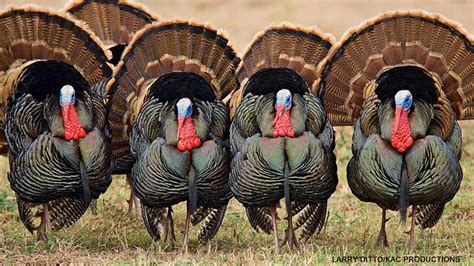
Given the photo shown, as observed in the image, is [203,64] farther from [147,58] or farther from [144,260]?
[144,260]

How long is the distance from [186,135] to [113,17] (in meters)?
2.60

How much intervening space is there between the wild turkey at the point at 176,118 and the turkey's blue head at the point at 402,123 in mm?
1114

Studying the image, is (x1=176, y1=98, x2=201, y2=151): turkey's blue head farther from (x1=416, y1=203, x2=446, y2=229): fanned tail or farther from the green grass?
(x1=416, y1=203, x2=446, y2=229): fanned tail

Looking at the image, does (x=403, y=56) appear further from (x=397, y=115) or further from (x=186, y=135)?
(x=186, y=135)

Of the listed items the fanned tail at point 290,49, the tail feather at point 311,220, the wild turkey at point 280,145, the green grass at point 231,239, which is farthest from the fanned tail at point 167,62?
the tail feather at point 311,220

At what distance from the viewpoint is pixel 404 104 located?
23.8 ft

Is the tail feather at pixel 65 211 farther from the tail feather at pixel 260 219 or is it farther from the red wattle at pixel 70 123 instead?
the tail feather at pixel 260 219

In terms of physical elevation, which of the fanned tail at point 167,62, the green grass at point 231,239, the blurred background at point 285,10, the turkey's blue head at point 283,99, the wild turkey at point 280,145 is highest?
the blurred background at point 285,10

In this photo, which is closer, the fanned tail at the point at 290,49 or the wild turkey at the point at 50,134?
the wild turkey at the point at 50,134

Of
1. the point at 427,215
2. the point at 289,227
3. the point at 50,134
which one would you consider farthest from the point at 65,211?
the point at 427,215

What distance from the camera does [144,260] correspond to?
6906 millimetres

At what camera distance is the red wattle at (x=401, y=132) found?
7.28 meters

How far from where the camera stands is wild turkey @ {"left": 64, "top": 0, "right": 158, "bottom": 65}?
9680mm

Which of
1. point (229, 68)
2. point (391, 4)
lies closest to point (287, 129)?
point (229, 68)
